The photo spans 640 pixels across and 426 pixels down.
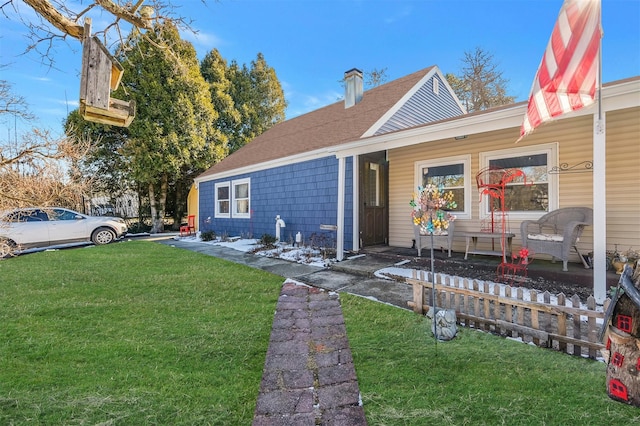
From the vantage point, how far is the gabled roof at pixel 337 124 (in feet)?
26.1

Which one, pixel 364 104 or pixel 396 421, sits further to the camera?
pixel 364 104

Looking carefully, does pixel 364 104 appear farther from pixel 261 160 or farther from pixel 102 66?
pixel 102 66

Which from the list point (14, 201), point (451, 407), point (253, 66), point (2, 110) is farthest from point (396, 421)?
point (253, 66)

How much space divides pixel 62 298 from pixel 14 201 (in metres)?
2.07

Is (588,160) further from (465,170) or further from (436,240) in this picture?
(436,240)

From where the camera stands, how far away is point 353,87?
1022 centimetres

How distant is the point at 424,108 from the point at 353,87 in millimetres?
2439

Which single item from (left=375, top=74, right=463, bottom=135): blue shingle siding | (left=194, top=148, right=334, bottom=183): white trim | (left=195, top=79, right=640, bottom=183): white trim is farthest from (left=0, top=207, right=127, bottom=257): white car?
(left=375, top=74, right=463, bottom=135): blue shingle siding

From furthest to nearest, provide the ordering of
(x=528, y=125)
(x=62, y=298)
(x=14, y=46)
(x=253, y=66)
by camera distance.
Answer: (x=253, y=66) → (x=62, y=298) → (x=528, y=125) → (x=14, y=46)

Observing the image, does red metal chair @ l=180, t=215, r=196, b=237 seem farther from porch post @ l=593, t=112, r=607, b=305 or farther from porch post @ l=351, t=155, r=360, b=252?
porch post @ l=593, t=112, r=607, b=305

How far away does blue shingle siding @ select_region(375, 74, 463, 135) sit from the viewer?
27.4 feet

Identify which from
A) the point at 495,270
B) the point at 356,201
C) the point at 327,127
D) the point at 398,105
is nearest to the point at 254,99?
the point at 327,127

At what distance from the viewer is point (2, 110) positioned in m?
2.69

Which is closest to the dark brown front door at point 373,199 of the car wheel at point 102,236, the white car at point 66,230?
the white car at point 66,230
